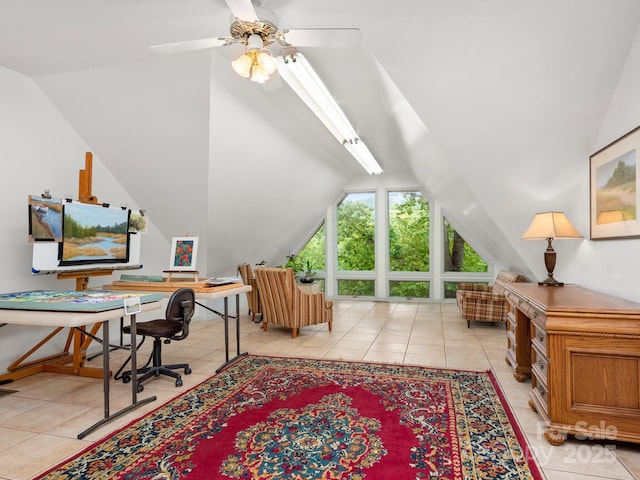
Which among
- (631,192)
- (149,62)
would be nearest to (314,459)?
(631,192)

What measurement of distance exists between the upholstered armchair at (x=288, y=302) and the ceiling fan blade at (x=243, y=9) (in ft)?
11.4

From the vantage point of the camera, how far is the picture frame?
2672mm

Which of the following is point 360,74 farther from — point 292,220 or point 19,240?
point 292,220

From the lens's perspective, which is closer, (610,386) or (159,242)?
(610,386)

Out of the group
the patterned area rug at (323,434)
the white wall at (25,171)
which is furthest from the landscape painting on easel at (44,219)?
the patterned area rug at (323,434)

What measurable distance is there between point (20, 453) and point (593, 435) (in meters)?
3.47

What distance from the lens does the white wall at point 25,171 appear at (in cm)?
362

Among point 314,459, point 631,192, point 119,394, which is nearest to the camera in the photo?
point 314,459

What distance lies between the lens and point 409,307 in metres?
7.48

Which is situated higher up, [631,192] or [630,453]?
[631,192]

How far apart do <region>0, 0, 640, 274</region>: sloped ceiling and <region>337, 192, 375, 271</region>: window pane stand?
2.94 metres

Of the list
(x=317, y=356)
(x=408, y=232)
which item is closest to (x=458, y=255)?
(x=408, y=232)

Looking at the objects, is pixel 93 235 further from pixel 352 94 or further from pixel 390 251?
pixel 390 251

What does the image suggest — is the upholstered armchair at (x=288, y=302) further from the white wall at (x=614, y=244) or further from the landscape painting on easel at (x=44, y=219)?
the white wall at (x=614, y=244)
